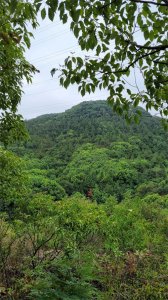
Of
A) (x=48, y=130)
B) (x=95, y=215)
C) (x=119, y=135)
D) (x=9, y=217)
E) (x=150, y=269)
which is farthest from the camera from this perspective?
(x=48, y=130)

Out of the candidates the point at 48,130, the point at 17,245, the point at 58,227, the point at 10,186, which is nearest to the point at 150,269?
the point at 58,227

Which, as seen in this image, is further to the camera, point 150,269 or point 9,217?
point 9,217

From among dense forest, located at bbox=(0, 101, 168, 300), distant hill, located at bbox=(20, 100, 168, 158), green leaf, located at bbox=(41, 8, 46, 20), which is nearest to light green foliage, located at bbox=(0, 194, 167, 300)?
dense forest, located at bbox=(0, 101, 168, 300)

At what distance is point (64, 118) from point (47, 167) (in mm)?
36513

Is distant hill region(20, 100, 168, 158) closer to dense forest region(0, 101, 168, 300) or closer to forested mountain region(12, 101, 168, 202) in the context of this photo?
forested mountain region(12, 101, 168, 202)

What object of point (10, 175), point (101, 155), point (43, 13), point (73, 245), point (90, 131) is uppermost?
point (90, 131)

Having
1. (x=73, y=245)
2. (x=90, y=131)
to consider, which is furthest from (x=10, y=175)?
(x=90, y=131)

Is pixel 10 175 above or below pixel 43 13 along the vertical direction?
below

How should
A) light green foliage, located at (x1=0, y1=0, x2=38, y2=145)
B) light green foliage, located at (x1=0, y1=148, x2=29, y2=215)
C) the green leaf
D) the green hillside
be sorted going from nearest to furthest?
the green leaf
light green foliage, located at (x1=0, y1=0, x2=38, y2=145)
light green foliage, located at (x1=0, y1=148, x2=29, y2=215)
the green hillside

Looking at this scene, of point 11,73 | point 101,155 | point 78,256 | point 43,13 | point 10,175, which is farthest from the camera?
point 101,155

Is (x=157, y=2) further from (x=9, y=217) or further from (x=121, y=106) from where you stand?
(x=9, y=217)

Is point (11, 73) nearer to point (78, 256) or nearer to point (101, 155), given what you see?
point (78, 256)

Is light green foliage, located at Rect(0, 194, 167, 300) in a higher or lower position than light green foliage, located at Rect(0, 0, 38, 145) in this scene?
lower

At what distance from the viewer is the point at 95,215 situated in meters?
9.21
